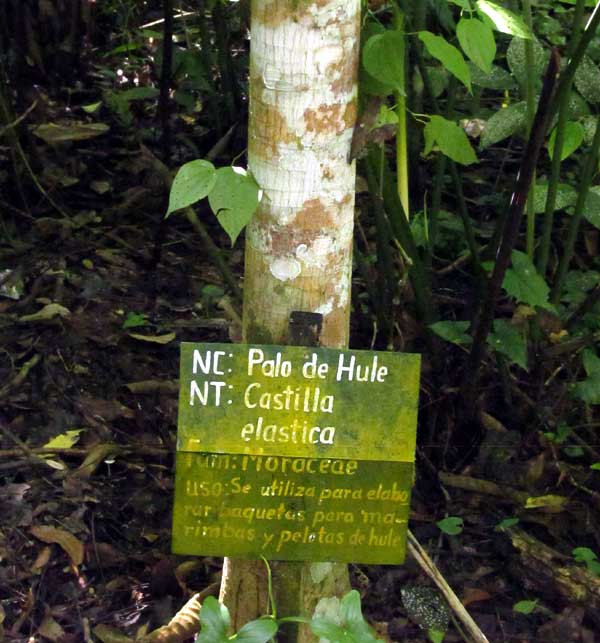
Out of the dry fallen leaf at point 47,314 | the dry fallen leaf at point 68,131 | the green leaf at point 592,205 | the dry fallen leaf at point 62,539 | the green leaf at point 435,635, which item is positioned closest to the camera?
the green leaf at point 435,635

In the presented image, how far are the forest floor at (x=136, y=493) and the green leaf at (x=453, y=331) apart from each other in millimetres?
247

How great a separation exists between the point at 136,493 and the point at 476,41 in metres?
1.20

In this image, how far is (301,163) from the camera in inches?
54.3

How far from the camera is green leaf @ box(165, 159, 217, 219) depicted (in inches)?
51.2

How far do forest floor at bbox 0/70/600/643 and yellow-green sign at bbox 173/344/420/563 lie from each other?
0.33 metres

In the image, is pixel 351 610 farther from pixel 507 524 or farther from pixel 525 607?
pixel 507 524

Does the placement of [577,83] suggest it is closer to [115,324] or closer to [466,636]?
[466,636]

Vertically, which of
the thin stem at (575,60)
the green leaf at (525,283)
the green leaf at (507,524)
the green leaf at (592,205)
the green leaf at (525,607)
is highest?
the thin stem at (575,60)

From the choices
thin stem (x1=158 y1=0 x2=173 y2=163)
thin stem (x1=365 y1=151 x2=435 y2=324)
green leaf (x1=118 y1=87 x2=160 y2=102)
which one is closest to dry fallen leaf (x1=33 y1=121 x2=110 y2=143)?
green leaf (x1=118 y1=87 x2=160 y2=102)

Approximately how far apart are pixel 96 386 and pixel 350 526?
105 cm

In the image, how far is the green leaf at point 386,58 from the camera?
1.33 meters

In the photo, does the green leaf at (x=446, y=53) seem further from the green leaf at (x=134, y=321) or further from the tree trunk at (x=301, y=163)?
the green leaf at (x=134, y=321)

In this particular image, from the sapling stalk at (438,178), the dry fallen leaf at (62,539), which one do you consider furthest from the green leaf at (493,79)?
the dry fallen leaf at (62,539)

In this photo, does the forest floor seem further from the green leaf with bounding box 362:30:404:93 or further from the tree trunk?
the green leaf with bounding box 362:30:404:93
